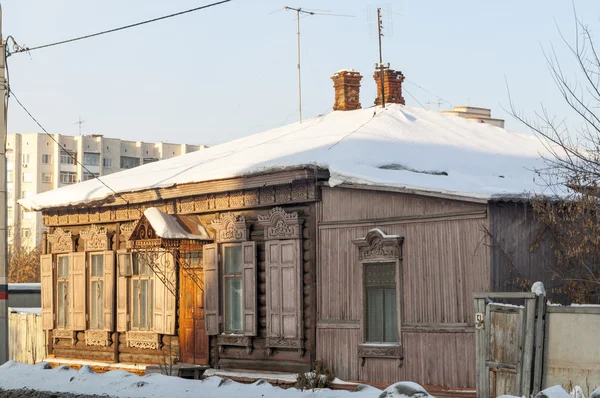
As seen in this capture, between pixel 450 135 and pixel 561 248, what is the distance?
507cm

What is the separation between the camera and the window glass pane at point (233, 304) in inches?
766

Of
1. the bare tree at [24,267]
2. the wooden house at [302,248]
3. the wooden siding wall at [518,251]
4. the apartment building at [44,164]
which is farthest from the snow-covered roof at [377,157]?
the apartment building at [44,164]

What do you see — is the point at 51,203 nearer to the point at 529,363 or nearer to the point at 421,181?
the point at 421,181

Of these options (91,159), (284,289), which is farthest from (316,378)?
(91,159)

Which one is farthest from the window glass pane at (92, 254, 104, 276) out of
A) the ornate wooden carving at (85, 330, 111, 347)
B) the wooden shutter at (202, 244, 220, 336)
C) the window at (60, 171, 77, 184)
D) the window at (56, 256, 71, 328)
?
the window at (60, 171, 77, 184)

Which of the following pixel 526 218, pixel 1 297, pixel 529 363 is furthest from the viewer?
pixel 1 297

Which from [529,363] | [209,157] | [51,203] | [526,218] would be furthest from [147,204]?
[529,363]

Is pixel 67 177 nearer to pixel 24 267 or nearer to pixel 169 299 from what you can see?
pixel 24 267

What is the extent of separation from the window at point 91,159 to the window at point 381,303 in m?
78.7

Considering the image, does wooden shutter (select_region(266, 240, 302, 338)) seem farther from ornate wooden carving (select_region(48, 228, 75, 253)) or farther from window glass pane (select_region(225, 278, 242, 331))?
ornate wooden carving (select_region(48, 228, 75, 253))

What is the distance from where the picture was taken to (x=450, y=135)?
805 inches

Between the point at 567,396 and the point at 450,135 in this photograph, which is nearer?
the point at 567,396

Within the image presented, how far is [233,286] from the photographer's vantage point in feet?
64.3

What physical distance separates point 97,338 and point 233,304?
450cm
